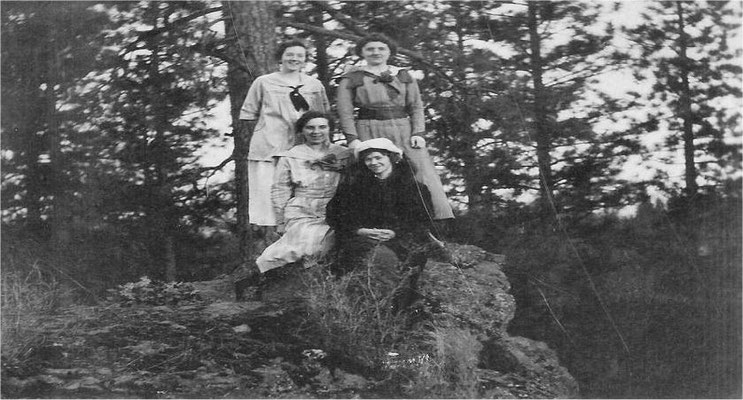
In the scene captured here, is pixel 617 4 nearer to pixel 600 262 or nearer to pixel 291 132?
pixel 600 262

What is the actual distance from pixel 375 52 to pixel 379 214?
3.86 feet

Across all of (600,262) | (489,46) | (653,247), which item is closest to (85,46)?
(489,46)

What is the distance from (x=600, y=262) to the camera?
4.89m

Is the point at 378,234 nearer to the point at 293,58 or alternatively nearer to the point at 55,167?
the point at 293,58

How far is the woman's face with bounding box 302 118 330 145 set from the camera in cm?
472

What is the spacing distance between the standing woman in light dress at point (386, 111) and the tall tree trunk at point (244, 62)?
26.0 inches

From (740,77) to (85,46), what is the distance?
195 inches

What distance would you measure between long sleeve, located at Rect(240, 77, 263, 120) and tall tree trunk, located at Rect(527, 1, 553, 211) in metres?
2.03

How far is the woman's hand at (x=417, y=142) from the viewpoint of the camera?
471 centimetres

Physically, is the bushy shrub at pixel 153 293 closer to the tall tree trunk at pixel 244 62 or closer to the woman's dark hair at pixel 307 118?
the tall tree trunk at pixel 244 62

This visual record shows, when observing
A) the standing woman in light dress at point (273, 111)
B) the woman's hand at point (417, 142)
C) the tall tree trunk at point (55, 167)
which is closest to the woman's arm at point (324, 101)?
the standing woman in light dress at point (273, 111)

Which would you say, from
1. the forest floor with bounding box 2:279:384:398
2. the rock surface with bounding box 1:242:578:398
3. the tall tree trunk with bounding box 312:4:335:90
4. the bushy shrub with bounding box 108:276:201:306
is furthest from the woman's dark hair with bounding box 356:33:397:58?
the bushy shrub with bounding box 108:276:201:306

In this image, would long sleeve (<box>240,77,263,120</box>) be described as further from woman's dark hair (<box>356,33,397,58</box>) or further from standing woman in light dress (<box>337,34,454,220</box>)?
woman's dark hair (<box>356,33,397,58</box>)

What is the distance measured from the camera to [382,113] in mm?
4746
